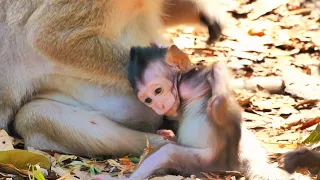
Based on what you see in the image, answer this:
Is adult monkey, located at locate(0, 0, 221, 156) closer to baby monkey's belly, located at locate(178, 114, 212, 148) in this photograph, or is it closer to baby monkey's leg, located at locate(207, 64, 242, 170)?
baby monkey's belly, located at locate(178, 114, 212, 148)

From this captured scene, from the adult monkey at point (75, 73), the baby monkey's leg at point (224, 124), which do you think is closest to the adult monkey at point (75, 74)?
the adult monkey at point (75, 73)

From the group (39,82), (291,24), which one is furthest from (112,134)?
(291,24)

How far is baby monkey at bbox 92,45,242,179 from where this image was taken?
496 cm

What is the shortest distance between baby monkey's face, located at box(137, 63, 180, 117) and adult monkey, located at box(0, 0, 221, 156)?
434mm

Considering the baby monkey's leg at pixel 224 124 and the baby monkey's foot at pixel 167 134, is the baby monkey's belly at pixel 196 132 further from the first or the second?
the baby monkey's foot at pixel 167 134

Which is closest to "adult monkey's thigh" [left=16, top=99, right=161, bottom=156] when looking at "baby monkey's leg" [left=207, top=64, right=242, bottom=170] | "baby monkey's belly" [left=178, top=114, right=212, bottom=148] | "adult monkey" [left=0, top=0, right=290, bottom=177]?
"adult monkey" [left=0, top=0, right=290, bottom=177]

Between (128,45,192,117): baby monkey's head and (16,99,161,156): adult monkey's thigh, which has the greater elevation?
(128,45,192,117): baby monkey's head

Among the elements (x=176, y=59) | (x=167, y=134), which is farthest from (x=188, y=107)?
(x=167, y=134)

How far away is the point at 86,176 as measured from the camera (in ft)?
17.8

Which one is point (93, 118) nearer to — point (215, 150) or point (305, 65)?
point (215, 150)

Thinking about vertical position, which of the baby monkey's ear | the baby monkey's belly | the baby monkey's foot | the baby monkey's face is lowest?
the baby monkey's foot

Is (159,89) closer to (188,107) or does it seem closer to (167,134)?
(188,107)

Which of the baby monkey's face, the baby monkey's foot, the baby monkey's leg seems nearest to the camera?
the baby monkey's leg

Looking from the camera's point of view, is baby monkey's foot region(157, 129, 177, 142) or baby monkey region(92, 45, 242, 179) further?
baby monkey's foot region(157, 129, 177, 142)
